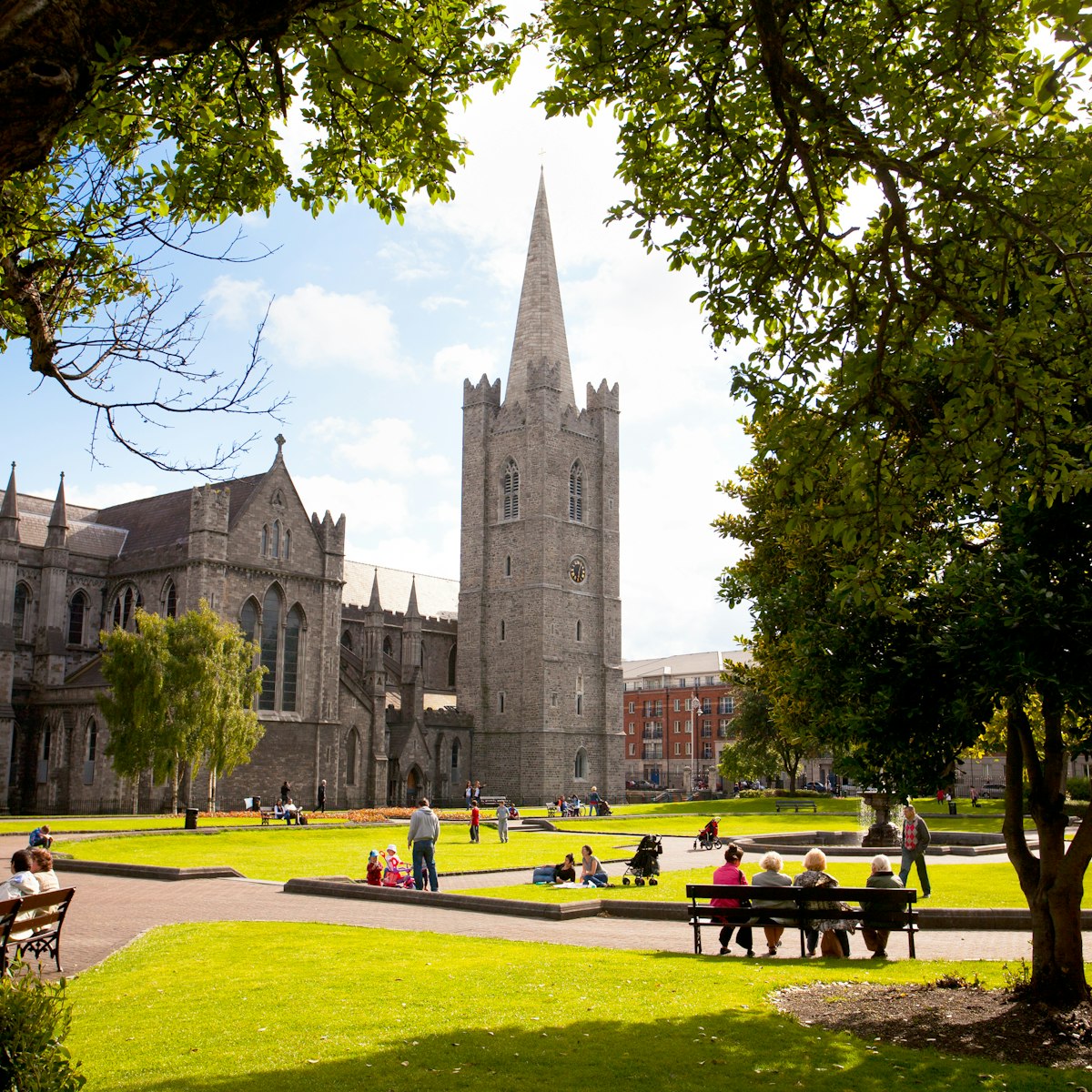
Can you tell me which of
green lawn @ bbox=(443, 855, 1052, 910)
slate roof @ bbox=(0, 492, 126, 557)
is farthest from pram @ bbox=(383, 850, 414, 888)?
slate roof @ bbox=(0, 492, 126, 557)

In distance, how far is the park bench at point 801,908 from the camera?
12.2 metres

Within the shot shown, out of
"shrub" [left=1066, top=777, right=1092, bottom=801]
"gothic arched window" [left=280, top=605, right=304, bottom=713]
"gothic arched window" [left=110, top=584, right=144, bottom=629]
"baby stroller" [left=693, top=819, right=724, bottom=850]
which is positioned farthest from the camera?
"gothic arched window" [left=280, top=605, right=304, bottom=713]

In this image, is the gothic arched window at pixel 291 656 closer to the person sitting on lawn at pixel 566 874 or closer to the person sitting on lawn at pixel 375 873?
the person sitting on lawn at pixel 375 873

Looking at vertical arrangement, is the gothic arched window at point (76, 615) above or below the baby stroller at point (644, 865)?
above

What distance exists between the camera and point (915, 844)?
1767 cm

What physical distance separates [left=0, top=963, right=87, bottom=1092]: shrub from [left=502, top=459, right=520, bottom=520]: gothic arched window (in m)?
67.3

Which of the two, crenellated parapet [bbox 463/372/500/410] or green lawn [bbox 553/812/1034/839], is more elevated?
crenellated parapet [bbox 463/372/500/410]

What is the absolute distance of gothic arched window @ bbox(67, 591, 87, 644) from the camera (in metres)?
56.7

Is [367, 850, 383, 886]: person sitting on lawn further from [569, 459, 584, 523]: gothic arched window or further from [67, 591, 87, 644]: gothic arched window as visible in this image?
[569, 459, 584, 523]: gothic arched window

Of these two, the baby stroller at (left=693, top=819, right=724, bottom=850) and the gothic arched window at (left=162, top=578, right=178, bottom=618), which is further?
the gothic arched window at (left=162, top=578, right=178, bottom=618)

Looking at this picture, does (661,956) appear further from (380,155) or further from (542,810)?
(542,810)

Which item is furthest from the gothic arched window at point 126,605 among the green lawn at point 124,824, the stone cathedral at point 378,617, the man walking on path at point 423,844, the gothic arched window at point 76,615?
the man walking on path at point 423,844

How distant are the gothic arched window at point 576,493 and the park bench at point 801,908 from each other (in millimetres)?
61294

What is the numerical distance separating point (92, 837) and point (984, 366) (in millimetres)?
30569
